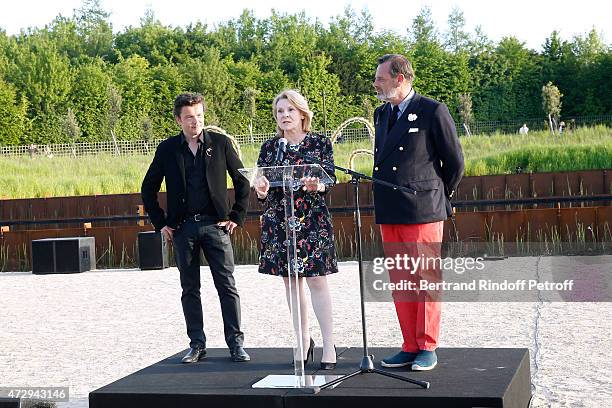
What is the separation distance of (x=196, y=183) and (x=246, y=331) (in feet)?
8.04

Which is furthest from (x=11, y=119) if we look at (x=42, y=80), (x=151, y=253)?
(x=151, y=253)

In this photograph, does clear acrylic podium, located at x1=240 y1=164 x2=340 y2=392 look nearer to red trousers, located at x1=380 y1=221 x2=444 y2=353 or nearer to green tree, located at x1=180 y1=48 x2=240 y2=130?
red trousers, located at x1=380 y1=221 x2=444 y2=353

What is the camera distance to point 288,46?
52438mm

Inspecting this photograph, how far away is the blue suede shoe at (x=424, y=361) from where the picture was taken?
15.0 ft

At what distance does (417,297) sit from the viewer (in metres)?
4.63

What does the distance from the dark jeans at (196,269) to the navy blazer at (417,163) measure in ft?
3.36

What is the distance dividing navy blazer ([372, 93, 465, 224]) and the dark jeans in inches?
40.3

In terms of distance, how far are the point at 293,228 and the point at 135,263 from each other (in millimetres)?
9996

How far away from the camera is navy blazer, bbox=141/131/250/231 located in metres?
5.26

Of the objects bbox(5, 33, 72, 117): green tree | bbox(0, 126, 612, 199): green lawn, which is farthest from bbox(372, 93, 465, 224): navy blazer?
bbox(5, 33, 72, 117): green tree

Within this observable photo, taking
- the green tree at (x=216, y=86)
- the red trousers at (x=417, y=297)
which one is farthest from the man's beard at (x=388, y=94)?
the green tree at (x=216, y=86)

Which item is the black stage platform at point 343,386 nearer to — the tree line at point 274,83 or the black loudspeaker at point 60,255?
the black loudspeaker at point 60,255

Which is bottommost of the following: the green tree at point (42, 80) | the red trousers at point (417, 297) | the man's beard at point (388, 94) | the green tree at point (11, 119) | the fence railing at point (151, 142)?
the red trousers at point (417, 297)

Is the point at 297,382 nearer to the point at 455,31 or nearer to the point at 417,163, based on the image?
the point at 417,163
